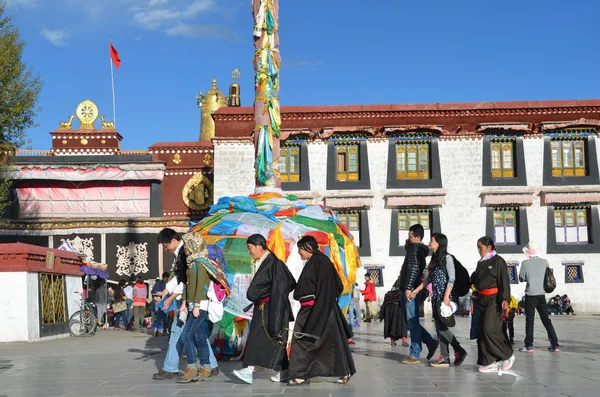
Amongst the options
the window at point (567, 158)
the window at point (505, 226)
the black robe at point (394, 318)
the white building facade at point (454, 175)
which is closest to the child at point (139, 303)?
the white building facade at point (454, 175)

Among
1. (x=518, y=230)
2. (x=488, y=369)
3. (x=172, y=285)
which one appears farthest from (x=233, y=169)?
(x=488, y=369)

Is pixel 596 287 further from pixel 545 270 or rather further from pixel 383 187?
pixel 545 270

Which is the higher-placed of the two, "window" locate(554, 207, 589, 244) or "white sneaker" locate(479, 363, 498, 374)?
"window" locate(554, 207, 589, 244)

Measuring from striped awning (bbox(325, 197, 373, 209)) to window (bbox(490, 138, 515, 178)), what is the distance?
17.1 ft

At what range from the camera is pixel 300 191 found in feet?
97.9

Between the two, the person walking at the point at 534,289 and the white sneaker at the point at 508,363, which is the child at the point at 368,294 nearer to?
the person walking at the point at 534,289

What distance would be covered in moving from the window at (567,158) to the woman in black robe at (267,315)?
2357cm

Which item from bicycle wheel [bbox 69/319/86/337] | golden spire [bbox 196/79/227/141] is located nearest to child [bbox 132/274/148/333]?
bicycle wheel [bbox 69/319/86/337]

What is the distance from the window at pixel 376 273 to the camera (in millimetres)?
29312

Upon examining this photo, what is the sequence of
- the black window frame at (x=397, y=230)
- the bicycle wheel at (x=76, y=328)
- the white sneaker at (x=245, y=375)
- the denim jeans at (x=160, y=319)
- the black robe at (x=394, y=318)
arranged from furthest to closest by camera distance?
the black window frame at (x=397, y=230) → the bicycle wheel at (x=76, y=328) → the denim jeans at (x=160, y=319) → the black robe at (x=394, y=318) → the white sneaker at (x=245, y=375)

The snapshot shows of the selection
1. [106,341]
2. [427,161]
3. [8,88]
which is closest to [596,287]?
[427,161]

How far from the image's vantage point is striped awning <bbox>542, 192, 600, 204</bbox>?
29234 mm

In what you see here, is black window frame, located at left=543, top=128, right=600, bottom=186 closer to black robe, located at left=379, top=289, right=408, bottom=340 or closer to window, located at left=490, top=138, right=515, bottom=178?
window, located at left=490, top=138, right=515, bottom=178

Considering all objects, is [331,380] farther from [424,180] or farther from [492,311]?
[424,180]
